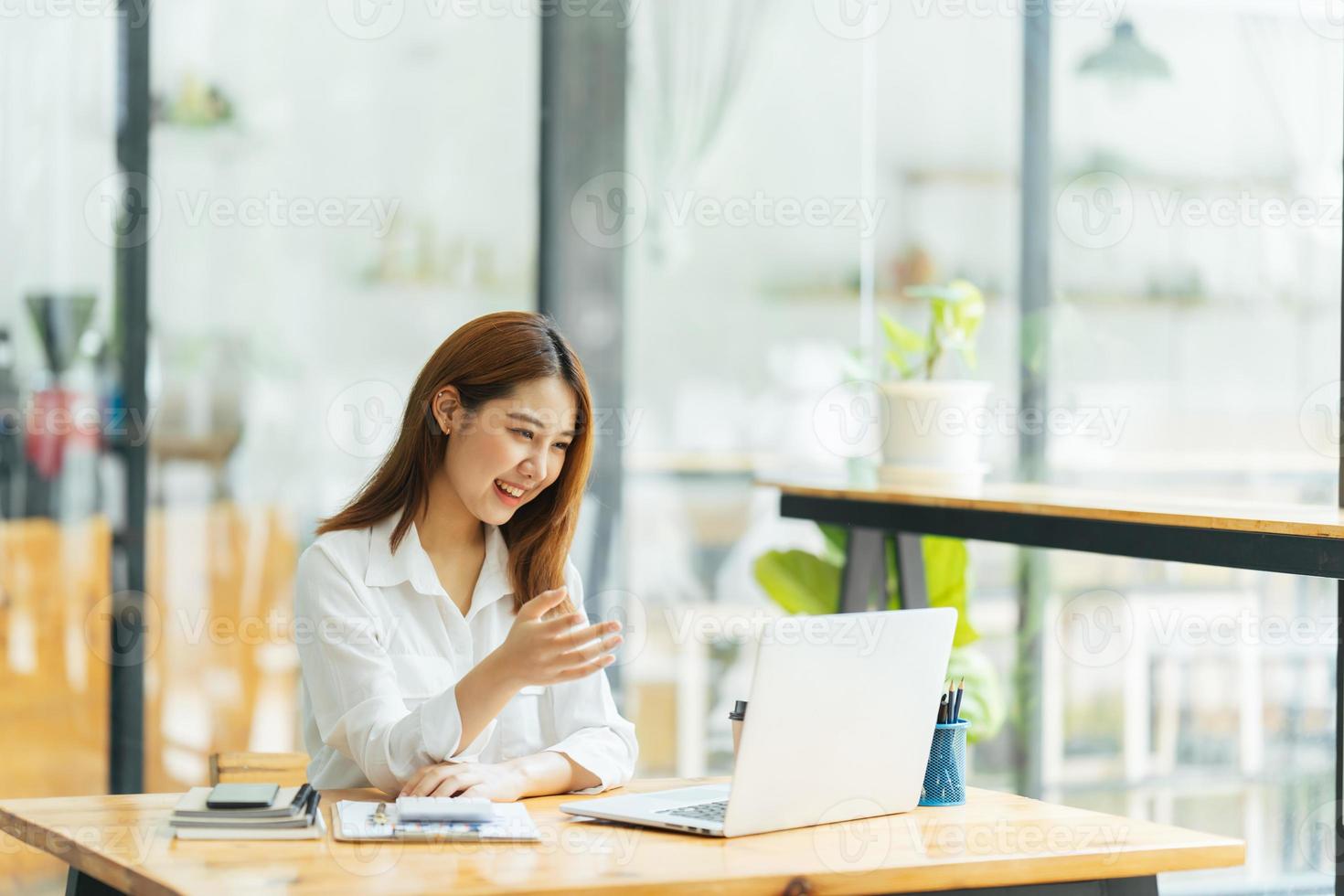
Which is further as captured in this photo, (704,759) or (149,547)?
(704,759)

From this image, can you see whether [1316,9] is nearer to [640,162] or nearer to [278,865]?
[640,162]

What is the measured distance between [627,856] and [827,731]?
0.88 feet

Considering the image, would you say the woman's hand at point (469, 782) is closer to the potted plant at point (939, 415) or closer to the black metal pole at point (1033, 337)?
the potted plant at point (939, 415)

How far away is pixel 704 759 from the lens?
13.4 feet

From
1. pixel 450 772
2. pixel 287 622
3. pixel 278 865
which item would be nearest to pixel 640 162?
pixel 287 622

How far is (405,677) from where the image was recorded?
2203 millimetres

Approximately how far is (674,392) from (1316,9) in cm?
170

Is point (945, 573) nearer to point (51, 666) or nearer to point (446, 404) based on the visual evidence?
point (446, 404)

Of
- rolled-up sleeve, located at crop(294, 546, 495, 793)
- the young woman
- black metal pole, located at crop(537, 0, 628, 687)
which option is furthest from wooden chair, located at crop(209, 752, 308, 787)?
black metal pole, located at crop(537, 0, 628, 687)

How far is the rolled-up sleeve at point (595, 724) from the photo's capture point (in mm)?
2137

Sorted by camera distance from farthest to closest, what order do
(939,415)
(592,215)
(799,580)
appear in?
(592,215) → (799,580) → (939,415)

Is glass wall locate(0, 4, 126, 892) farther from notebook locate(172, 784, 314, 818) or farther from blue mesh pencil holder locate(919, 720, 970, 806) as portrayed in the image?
blue mesh pencil holder locate(919, 720, 970, 806)

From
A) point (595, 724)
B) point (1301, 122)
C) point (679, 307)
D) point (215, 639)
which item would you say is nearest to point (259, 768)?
point (595, 724)

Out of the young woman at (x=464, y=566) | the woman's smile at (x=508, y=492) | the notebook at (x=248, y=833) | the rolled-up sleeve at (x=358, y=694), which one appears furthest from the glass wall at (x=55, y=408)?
the notebook at (x=248, y=833)
